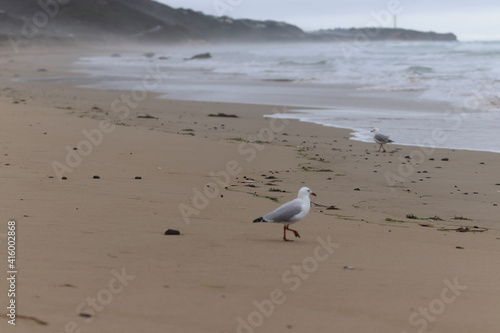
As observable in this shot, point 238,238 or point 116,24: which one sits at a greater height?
point 116,24

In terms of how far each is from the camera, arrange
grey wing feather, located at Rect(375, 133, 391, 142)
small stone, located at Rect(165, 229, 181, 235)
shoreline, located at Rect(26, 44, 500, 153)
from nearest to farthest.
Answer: small stone, located at Rect(165, 229, 181, 235) < grey wing feather, located at Rect(375, 133, 391, 142) < shoreline, located at Rect(26, 44, 500, 153)

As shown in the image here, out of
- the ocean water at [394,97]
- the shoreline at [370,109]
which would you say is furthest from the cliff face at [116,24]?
the shoreline at [370,109]

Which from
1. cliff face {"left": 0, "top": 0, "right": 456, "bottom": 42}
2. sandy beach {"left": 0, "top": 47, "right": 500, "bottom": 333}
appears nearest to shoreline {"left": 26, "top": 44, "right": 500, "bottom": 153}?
sandy beach {"left": 0, "top": 47, "right": 500, "bottom": 333}

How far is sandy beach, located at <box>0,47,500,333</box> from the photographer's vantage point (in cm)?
363

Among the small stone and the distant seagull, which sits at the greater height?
the small stone

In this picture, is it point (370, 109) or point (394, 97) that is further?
point (394, 97)

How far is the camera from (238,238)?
17.2 ft

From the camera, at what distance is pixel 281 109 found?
61.5 feet

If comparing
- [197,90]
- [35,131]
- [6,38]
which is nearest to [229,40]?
[6,38]

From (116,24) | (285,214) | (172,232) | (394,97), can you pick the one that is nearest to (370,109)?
(394,97)

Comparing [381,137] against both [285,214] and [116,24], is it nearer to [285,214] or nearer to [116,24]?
[285,214]

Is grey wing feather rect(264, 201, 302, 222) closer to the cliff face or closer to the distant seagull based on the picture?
the distant seagull

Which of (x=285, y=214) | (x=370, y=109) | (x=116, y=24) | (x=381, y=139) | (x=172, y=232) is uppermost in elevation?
(x=116, y=24)

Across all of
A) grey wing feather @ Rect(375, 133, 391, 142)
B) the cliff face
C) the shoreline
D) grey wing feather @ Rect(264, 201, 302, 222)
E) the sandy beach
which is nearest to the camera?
the sandy beach
